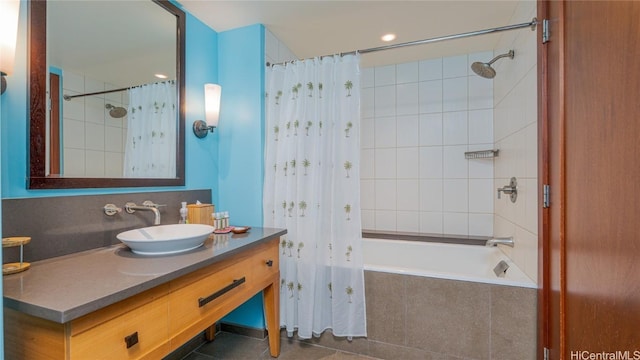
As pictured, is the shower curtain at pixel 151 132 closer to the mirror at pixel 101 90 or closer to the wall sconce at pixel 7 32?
the mirror at pixel 101 90

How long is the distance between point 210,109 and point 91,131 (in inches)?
26.4

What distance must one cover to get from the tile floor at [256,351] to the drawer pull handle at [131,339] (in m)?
1.04

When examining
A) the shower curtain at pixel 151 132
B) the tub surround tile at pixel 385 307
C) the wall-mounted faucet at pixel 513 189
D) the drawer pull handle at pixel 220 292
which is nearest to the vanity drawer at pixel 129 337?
the drawer pull handle at pixel 220 292

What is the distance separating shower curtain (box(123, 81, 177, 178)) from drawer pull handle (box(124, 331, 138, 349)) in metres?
0.90

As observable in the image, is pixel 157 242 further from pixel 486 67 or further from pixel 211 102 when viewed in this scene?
pixel 486 67

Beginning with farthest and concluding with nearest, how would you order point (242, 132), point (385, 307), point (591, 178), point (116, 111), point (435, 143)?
point (435, 143)
point (242, 132)
point (385, 307)
point (116, 111)
point (591, 178)

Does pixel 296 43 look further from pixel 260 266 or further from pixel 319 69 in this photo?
pixel 260 266

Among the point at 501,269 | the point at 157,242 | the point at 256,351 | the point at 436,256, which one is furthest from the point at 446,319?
the point at 157,242

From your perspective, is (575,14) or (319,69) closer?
(575,14)

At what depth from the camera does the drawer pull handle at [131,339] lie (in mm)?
858

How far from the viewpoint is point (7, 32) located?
34.8 inches

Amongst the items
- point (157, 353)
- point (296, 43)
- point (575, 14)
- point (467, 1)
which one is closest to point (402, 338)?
point (157, 353)

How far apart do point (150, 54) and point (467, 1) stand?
197cm

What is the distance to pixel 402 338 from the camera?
168cm
